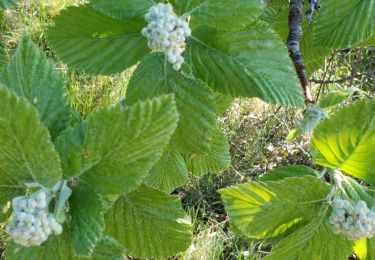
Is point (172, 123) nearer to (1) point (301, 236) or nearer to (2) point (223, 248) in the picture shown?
(1) point (301, 236)

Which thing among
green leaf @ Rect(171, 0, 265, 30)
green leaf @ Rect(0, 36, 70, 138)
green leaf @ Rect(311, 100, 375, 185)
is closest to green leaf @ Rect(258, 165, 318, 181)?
green leaf @ Rect(311, 100, 375, 185)

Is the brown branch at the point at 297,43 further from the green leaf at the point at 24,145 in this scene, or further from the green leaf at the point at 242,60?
the green leaf at the point at 24,145

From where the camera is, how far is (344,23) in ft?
3.42

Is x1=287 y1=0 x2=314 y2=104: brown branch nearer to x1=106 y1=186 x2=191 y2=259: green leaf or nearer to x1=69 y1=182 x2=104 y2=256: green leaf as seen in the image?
x1=106 y1=186 x2=191 y2=259: green leaf

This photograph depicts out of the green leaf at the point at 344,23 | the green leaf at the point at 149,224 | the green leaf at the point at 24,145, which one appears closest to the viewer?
the green leaf at the point at 24,145

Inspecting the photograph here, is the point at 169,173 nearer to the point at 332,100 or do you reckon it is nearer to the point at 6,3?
the point at 332,100

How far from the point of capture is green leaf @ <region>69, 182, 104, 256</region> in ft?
2.08

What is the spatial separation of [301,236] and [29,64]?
45cm

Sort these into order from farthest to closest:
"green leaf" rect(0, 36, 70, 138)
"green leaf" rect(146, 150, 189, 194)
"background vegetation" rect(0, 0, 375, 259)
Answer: "background vegetation" rect(0, 0, 375, 259), "green leaf" rect(146, 150, 189, 194), "green leaf" rect(0, 36, 70, 138)

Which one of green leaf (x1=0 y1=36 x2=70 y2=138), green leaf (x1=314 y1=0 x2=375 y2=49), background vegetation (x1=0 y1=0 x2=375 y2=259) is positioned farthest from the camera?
background vegetation (x1=0 y1=0 x2=375 y2=259)

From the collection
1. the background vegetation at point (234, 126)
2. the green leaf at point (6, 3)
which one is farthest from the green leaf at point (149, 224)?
the background vegetation at point (234, 126)

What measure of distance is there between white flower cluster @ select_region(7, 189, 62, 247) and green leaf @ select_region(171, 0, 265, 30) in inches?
13.0

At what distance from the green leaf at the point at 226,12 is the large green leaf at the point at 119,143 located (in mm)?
251

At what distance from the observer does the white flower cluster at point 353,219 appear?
78 cm
